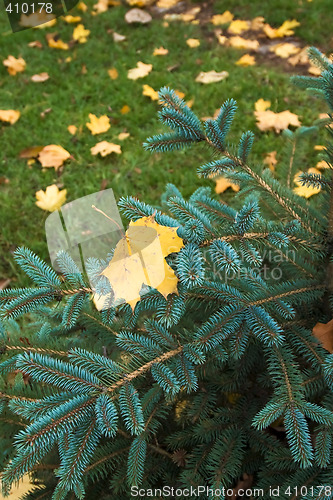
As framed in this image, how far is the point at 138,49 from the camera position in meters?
3.69

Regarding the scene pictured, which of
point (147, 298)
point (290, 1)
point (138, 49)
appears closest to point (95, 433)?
point (147, 298)

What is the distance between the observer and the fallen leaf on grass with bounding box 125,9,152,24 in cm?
387

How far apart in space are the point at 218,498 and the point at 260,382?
41 centimetres

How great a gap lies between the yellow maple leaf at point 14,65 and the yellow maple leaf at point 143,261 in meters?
3.15

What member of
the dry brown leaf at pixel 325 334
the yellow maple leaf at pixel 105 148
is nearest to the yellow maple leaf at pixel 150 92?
the yellow maple leaf at pixel 105 148

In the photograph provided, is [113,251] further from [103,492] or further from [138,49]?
[138,49]

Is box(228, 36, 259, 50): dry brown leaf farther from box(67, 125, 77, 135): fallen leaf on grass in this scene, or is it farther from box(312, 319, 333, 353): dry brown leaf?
box(312, 319, 333, 353): dry brown leaf

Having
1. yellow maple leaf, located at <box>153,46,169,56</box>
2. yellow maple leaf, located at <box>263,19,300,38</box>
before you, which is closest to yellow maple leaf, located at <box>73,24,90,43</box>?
yellow maple leaf, located at <box>153,46,169,56</box>

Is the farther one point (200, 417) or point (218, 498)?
point (200, 417)

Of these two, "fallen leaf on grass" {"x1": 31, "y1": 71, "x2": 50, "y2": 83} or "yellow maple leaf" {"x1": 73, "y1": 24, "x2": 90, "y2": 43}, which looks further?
"yellow maple leaf" {"x1": 73, "y1": 24, "x2": 90, "y2": 43}

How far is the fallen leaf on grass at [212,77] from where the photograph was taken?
329 centimetres

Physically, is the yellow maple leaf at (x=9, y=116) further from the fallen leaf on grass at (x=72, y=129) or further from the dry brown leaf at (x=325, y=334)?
the dry brown leaf at (x=325, y=334)

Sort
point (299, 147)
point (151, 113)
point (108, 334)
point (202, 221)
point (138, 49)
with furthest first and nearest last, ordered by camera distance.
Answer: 1. point (138, 49)
2. point (151, 113)
3. point (299, 147)
4. point (108, 334)
5. point (202, 221)

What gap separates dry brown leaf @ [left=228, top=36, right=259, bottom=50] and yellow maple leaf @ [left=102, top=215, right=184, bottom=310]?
119 inches
